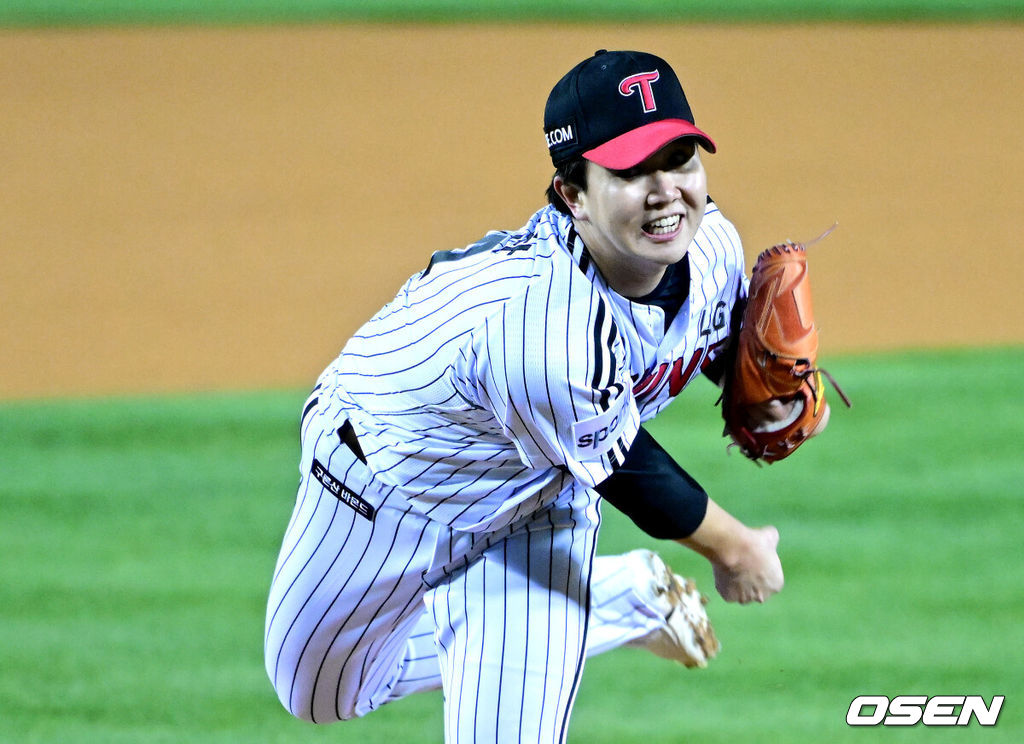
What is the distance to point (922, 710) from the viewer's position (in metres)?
3.94

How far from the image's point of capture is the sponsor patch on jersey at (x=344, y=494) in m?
3.09

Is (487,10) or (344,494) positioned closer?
(344,494)

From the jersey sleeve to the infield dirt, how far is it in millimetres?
3640

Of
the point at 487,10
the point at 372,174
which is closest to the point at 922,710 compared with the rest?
the point at 372,174

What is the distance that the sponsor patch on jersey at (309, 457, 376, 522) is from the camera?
3.09 meters

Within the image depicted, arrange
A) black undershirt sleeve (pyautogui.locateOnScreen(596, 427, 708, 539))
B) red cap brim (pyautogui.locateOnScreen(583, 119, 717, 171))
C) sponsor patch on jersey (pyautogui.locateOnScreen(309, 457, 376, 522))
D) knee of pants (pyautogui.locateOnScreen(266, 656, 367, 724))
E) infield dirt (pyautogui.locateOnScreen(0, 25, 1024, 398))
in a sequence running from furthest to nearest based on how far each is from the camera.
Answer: infield dirt (pyautogui.locateOnScreen(0, 25, 1024, 398)) < knee of pants (pyautogui.locateOnScreen(266, 656, 367, 724)) < sponsor patch on jersey (pyautogui.locateOnScreen(309, 457, 376, 522)) < black undershirt sleeve (pyautogui.locateOnScreen(596, 427, 708, 539)) < red cap brim (pyautogui.locateOnScreen(583, 119, 717, 171))

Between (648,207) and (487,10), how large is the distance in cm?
783

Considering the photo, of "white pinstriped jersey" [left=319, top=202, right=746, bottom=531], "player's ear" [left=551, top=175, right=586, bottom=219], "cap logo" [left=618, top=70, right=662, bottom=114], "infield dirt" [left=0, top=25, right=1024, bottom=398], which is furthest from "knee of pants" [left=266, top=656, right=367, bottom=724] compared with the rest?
"infield dirt" [left=0, top=25, right=1024, bottom=398]

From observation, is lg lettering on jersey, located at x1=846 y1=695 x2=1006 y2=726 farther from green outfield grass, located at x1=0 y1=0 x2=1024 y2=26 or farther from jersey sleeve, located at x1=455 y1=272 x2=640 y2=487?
green outfield grass, located at x1=0 y1=0 x2=1024 y2=26

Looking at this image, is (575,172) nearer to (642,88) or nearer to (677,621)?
(642,88)

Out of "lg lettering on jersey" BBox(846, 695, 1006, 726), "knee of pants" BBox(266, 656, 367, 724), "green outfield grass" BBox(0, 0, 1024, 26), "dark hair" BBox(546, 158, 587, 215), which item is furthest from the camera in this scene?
"green outfield grass" BBox(0, 0, 1024, 26)

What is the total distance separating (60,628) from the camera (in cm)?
443

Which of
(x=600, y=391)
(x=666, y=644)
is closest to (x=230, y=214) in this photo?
(x=666, y=644)

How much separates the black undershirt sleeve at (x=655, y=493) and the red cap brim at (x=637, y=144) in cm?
62
